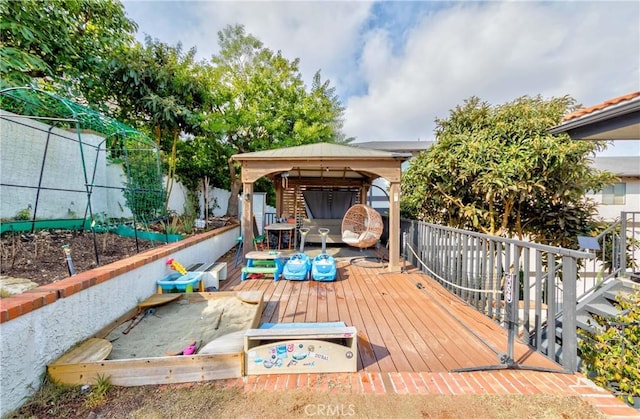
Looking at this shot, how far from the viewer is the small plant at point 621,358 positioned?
197cm

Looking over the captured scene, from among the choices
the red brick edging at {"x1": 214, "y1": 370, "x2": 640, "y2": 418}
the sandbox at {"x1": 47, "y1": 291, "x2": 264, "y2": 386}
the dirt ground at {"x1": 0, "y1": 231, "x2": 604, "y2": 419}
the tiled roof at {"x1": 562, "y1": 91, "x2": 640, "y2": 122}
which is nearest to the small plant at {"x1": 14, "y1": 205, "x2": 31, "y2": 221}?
the sandbox at {"x1": 47, "y1": 291, "x2": 264, "y2": 386}

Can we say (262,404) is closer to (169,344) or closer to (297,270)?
(169,344)

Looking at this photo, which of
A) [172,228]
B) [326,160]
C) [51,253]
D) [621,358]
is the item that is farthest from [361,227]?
[51,253]

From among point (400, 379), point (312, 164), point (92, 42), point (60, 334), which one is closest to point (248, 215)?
point (312, 164)

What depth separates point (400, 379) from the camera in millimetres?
1935

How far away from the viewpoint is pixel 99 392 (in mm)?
1795

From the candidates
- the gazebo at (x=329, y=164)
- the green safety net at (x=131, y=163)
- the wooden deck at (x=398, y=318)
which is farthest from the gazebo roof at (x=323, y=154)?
the wooden deck at (x=398, y=318)

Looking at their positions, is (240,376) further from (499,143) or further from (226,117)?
(226,117)

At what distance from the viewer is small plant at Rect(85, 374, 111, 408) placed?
1728 mm

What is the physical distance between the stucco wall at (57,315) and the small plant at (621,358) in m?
4.41

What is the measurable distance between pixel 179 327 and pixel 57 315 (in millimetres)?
1004

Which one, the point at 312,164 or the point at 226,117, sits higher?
the point at 226,117

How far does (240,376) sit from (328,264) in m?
2.44

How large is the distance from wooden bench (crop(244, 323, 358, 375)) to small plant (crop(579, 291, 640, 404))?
2.11 metres
